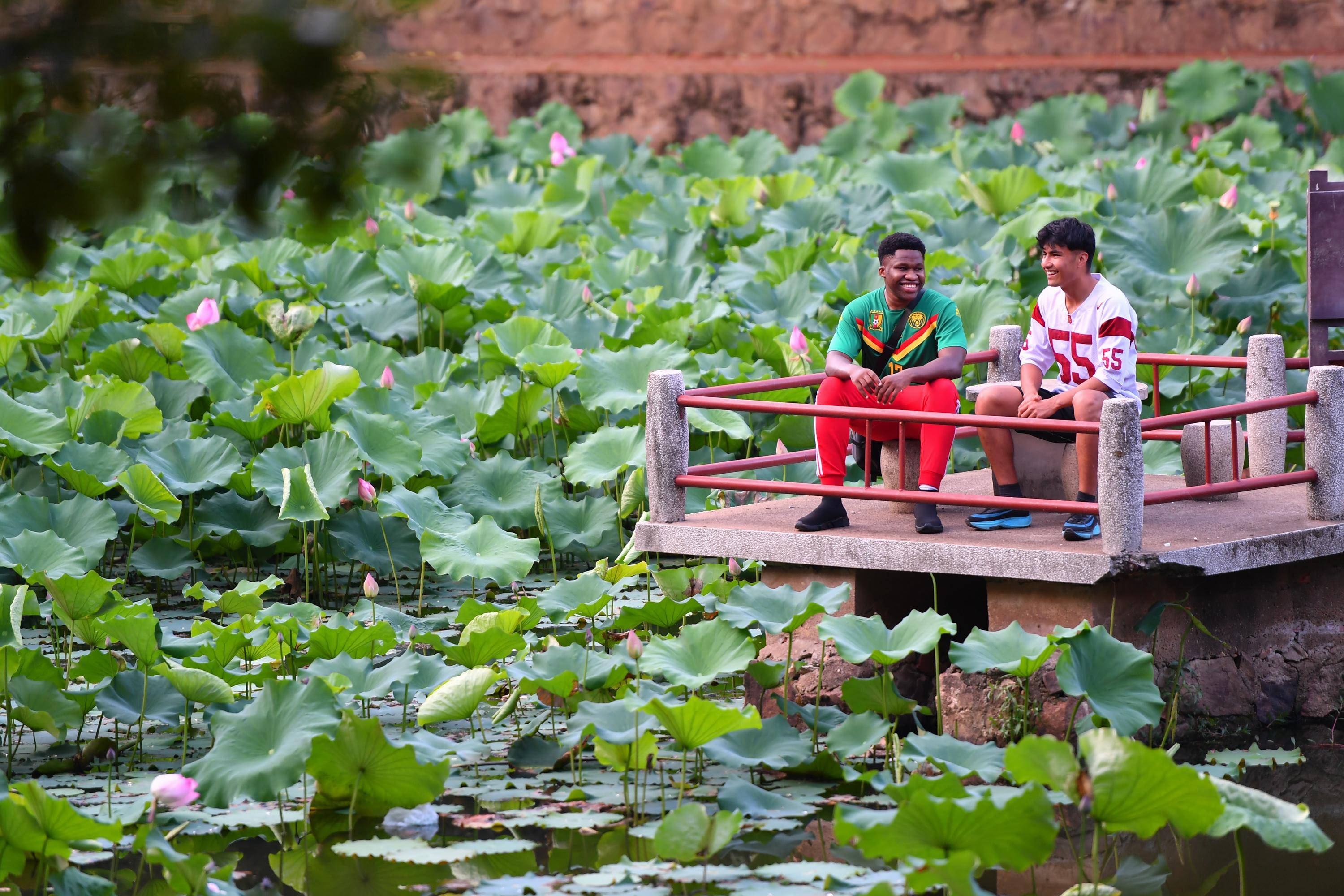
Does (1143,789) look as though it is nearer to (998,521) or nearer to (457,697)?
(998,521)

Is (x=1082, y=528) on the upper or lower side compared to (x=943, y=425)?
lower

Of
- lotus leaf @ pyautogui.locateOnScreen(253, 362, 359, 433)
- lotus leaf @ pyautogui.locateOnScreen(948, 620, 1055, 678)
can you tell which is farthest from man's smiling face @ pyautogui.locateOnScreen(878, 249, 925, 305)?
lotus leaf @ pyautogui.locateOnScreen(253, 362, 359, 433)

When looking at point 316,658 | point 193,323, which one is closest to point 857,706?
point 316,658

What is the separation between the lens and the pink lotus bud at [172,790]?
3.43m

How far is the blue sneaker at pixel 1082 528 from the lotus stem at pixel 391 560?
2.25 m

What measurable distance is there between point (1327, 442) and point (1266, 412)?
1.92 ft

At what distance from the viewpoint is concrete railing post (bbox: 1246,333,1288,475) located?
5.20 meters

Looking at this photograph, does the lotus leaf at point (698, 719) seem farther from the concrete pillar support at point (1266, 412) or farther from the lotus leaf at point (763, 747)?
the concrete pillar support at point (1266, 412)

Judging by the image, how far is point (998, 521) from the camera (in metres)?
4.65

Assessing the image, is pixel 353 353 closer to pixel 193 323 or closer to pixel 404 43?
pixel 193 323

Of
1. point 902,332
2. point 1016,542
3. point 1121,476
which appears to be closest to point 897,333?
point 902,332

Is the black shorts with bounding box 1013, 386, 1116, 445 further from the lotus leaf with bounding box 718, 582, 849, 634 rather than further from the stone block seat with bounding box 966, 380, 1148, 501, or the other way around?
the lotus leaf with bounding box 718, 582, 849, 634

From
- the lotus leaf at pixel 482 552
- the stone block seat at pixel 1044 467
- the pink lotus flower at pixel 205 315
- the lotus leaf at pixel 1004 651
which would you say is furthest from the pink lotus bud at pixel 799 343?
the lotus leaf at pixel 1004 651

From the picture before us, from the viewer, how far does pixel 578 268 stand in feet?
28.5
